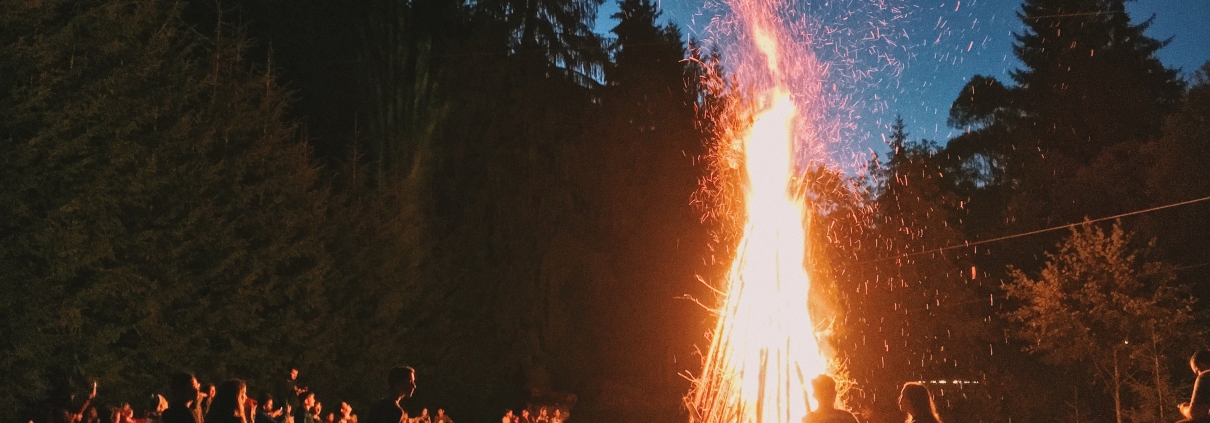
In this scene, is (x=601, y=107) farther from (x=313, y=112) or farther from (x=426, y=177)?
(x=313, y=112)

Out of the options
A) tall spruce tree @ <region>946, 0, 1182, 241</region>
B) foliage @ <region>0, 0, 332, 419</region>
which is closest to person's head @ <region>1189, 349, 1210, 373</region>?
foliage @ <region>0, 0, 332, 419</region>

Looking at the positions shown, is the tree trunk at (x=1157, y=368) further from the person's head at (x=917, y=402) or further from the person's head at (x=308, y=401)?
the person's head at (x=917, y=402)

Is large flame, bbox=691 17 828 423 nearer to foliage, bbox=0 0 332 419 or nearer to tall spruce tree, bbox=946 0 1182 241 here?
foliage, bbox=0 0 332 419

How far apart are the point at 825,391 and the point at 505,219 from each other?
19522 mm

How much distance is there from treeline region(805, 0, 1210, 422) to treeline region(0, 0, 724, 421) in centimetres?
632

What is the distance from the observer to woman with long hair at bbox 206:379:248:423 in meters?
5.73

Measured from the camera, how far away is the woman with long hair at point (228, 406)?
18.8 feet

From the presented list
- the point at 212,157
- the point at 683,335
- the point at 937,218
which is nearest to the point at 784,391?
the point at 212,157

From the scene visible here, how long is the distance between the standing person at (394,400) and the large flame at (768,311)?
6.79 m

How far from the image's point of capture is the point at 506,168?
26.2 metres

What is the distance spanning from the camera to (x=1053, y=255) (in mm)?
30828

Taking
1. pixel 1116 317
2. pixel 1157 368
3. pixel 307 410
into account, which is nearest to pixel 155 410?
pixel 307 410

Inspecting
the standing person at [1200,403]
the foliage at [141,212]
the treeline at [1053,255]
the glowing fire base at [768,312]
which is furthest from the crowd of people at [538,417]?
the standing person at [1200,403]

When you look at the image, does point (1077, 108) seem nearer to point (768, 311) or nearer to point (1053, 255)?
point (1053, 255)
